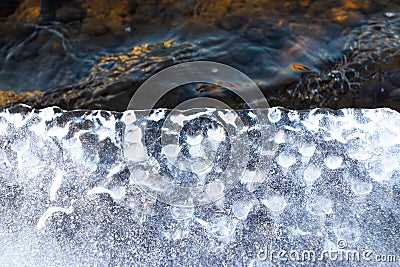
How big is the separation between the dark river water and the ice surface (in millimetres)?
424

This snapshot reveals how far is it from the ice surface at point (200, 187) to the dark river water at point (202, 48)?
0.42m

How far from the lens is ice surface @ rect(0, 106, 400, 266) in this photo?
144 cm

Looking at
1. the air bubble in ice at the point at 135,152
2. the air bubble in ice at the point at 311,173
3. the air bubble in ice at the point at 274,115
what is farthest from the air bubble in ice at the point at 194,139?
the air bubble in ice at the point at 311,173

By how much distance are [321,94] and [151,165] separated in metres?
0.98

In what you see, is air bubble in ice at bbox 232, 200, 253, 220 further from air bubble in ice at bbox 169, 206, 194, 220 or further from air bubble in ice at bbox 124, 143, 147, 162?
air bubble in ice at bbox 124, 143, 147, 162

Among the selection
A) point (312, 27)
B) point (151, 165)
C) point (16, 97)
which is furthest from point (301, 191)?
point (16, 97)

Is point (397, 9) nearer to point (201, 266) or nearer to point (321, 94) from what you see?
point (321, 94)

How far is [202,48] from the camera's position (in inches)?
96.6

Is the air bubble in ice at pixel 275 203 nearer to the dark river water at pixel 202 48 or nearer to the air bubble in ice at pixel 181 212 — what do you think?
the air bubble in ice at pixel 181 212

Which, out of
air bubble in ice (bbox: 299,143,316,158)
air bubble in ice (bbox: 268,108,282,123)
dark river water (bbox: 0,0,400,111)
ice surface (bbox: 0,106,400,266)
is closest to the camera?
ice surface (bbox: 0,106,400,266)

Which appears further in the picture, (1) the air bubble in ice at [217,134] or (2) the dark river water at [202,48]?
(2) the dark river water at [202,48]

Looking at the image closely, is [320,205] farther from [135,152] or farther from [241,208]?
[135,152]

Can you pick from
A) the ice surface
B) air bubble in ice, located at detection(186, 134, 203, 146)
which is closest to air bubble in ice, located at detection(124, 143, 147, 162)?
the ice surface

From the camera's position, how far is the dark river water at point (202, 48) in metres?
2.26
